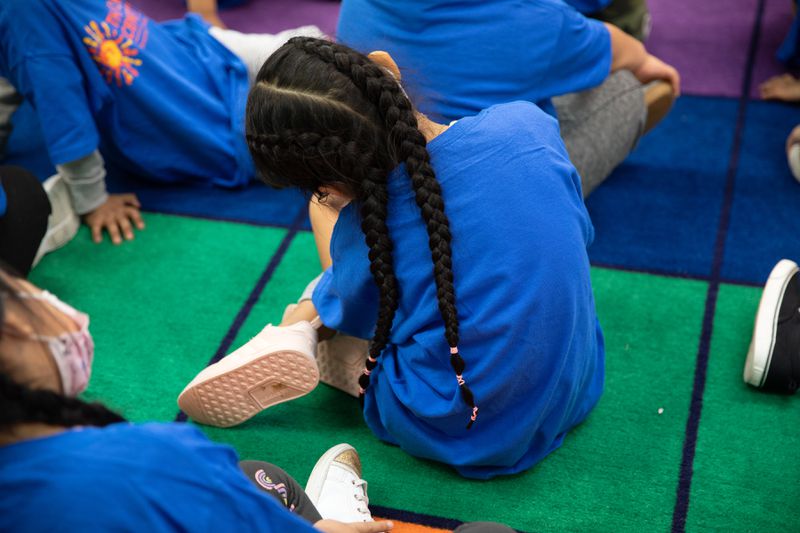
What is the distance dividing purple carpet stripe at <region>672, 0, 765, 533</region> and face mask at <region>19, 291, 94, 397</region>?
0.91 metres

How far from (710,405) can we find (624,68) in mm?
841

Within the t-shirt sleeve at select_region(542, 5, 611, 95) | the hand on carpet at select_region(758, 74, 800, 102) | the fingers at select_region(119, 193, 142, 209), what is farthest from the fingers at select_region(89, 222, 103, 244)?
the hand on carpet at select_region(758, 74, 800, 102)

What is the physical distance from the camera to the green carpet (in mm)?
1394

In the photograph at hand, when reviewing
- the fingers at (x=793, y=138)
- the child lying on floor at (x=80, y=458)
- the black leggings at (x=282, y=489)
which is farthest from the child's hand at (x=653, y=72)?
the child lying on floor at (x=80, y=458)

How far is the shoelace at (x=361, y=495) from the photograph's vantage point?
1339 mm

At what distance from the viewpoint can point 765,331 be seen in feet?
5.07

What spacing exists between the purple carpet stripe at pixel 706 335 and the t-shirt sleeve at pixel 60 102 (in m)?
1.36

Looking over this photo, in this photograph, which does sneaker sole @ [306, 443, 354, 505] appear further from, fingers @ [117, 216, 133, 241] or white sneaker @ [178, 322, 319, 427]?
fingers @ [117, 216, 133, 241]

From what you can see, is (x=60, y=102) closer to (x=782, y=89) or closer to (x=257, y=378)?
(x=257, y=378)

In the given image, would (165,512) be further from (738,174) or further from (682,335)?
(738,174)

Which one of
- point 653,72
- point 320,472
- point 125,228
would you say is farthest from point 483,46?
point 125,228

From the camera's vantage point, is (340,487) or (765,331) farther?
(765,331)

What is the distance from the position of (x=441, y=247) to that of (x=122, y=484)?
0.57 metres

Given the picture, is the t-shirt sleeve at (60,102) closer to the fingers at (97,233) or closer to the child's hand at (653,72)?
the fingers at (97,233)
